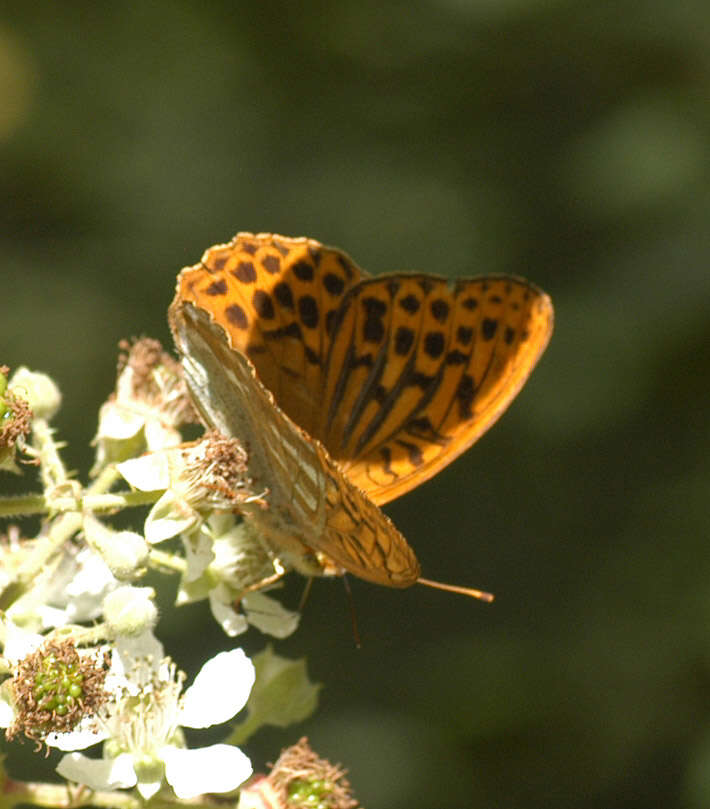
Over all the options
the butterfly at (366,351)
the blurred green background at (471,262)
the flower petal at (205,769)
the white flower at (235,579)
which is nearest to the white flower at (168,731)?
the flower petal at (205,769)

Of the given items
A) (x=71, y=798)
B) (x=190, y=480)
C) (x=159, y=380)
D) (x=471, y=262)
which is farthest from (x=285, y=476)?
(x=471, y=262)

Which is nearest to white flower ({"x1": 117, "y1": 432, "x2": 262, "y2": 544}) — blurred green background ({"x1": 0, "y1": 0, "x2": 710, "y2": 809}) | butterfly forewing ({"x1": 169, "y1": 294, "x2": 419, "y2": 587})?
butterfly forewing ({"x1": 169, "y1": 294, "x2": 419, "y2": 587})

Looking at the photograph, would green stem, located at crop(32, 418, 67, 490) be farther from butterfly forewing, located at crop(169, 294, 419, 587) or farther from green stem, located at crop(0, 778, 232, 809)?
green stem, located at crop(0, 778, 232, 809)

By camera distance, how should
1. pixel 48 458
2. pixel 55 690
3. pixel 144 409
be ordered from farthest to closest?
1. pixel 144 409
2. pixel 48 458
3. pixel 55 690

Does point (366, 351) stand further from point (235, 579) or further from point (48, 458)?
point (48, 458)

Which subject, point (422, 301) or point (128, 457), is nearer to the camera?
point (128, 457)

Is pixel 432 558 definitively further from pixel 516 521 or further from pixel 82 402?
pixel 82 402

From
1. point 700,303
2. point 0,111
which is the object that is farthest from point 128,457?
point 0,111
